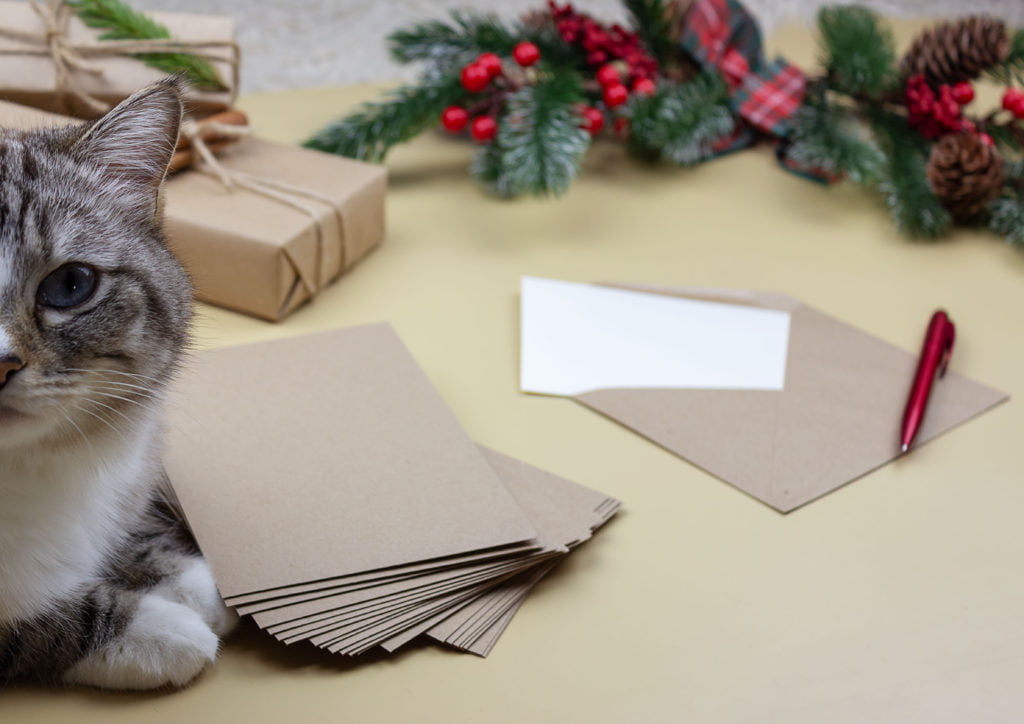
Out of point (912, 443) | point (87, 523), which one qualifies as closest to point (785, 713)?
point (912, 443)

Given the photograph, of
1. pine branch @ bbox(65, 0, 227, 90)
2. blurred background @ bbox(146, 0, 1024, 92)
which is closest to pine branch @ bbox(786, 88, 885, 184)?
blurred background @ bbox(146, 0, 1024, 92)

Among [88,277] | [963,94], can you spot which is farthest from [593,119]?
[88,277]

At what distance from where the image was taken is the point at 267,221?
1.06 meters

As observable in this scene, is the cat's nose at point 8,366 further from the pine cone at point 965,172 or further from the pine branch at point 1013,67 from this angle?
the pine branch at point 1013,67

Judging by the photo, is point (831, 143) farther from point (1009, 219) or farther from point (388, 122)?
point (388, 122)

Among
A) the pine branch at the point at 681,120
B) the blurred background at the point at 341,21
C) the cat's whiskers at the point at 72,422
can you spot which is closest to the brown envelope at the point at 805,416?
the pine branch at the point at 681,120

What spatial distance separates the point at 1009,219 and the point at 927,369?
0.39 metres

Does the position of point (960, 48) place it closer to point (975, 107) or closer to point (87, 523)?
point (975, 107)

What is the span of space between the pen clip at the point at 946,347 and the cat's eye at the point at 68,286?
819 millimetres

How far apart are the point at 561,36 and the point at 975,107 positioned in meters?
0.68

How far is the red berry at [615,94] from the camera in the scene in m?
1.36

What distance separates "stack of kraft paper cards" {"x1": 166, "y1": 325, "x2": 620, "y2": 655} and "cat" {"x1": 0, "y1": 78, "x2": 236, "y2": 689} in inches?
2.0

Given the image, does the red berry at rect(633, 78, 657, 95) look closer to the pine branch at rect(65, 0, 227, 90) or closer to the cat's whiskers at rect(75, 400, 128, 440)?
the pine branch at rect(65, 0, 227, 90)

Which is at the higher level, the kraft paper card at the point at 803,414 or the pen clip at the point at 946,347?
the pen clip at the point at 946,347
